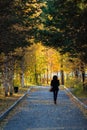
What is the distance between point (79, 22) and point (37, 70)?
64.6 meters

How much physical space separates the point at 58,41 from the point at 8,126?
12140 millimetres

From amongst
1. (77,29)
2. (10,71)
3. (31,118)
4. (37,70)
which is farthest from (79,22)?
(37,70)

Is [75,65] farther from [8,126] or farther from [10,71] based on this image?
[8,126]

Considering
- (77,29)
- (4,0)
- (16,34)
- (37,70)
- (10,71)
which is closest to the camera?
(4,0)

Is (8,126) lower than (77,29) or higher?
lower

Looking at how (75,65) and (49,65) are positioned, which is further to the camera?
(49,65)

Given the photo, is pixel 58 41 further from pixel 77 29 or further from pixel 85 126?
pixel 85 126

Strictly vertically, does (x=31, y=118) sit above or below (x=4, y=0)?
below

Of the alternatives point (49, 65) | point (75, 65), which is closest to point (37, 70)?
point (49, 65)

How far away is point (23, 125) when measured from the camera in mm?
21547

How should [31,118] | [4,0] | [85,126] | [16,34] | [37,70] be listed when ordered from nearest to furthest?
[85,126] → [31,118] → [4,0] → [16,34] → [37,70]

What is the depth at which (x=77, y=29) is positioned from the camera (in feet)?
94.9

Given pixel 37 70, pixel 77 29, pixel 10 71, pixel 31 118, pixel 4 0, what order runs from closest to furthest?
pixel 31 118 → pixel 4 0 → pixel 77 29 → pixel 10 71 → pixel 37 70

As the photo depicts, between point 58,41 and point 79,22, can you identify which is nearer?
point 79,22
